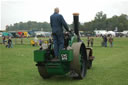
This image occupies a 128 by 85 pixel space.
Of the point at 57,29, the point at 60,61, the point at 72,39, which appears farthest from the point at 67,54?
the point at 72,39

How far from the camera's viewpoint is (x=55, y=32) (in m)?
7.11

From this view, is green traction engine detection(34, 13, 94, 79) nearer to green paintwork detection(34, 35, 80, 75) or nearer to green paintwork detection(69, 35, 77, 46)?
green paintwork detection(34, 35, 80, 75)

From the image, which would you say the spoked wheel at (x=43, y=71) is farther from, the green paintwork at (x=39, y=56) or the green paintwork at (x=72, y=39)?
the green paintwork at (x=72, y=39)

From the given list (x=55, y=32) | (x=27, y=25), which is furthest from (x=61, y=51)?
(x=27, y=25)

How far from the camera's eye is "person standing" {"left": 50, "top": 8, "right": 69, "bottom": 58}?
7.09 metres

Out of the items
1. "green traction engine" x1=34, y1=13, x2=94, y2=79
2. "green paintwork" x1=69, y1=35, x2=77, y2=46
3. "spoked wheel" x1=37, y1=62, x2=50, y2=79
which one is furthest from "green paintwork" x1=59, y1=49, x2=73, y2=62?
"green paintwork" x1=69, y1=35, x2=77, y2=46

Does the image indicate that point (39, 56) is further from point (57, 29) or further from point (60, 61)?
point (57, 29)

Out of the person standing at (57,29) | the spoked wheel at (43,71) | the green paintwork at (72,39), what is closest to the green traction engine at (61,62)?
the spoked wheel at (43,71)

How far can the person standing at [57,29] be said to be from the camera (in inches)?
279

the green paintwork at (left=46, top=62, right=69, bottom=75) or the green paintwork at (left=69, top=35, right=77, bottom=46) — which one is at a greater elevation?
the green paintwork at (left=69, top=35, right=77, bottom=46)

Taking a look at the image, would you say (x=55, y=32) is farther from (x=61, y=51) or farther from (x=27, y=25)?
(x=27, y=25)

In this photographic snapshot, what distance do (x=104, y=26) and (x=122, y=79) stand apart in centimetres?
12500

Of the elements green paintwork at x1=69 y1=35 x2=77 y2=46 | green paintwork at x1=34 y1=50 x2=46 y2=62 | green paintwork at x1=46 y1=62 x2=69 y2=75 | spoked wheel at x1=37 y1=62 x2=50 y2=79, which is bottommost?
spoked wheel at x1=37 y1=62 x2=50 y2=79

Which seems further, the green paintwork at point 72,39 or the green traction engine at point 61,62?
the green paintwork at point 72,39
